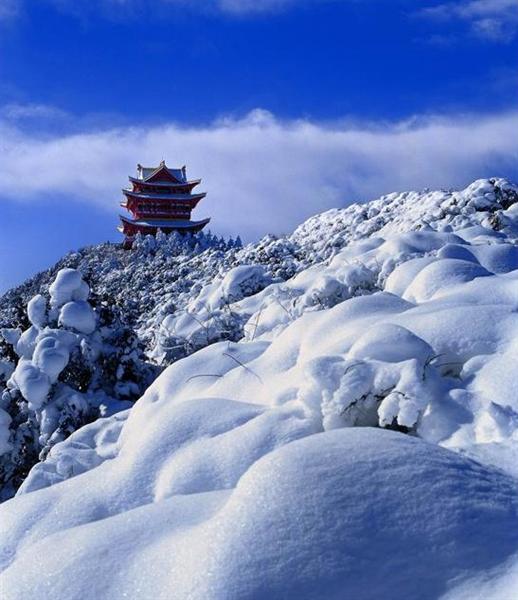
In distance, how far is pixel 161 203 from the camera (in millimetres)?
36469

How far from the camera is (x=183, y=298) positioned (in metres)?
19.5

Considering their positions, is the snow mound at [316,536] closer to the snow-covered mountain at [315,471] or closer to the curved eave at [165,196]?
the snow-covered mountain at [315,471]

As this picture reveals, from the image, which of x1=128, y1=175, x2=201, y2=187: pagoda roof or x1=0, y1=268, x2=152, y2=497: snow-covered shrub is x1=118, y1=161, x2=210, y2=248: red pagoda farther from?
x1=0, y1=268, x2=152, y2=497: snow-covered shrub

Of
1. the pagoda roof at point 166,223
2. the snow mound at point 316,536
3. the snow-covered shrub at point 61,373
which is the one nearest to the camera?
the snow mound at point 316,536

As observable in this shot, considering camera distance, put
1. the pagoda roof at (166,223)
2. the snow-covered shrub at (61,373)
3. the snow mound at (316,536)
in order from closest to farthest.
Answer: the snow mound at (316,536) → the snow-covered shrub at (61,373) → the pagoda roof at (166,223)

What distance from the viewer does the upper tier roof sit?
3659 centimetres

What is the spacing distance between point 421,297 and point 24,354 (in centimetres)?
476

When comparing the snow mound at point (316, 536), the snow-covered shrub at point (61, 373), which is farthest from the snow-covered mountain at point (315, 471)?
the snow-covered shrub at point (61, 373)

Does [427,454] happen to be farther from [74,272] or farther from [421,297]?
[74,272]

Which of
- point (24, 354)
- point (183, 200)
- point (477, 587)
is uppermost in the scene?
point (183, 200)

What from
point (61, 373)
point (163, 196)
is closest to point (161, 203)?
point (163, 196)

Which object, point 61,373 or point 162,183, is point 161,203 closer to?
point 162,183

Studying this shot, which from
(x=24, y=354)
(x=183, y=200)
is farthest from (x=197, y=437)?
(x=183, y=200)

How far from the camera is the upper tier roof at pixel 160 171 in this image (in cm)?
3659
